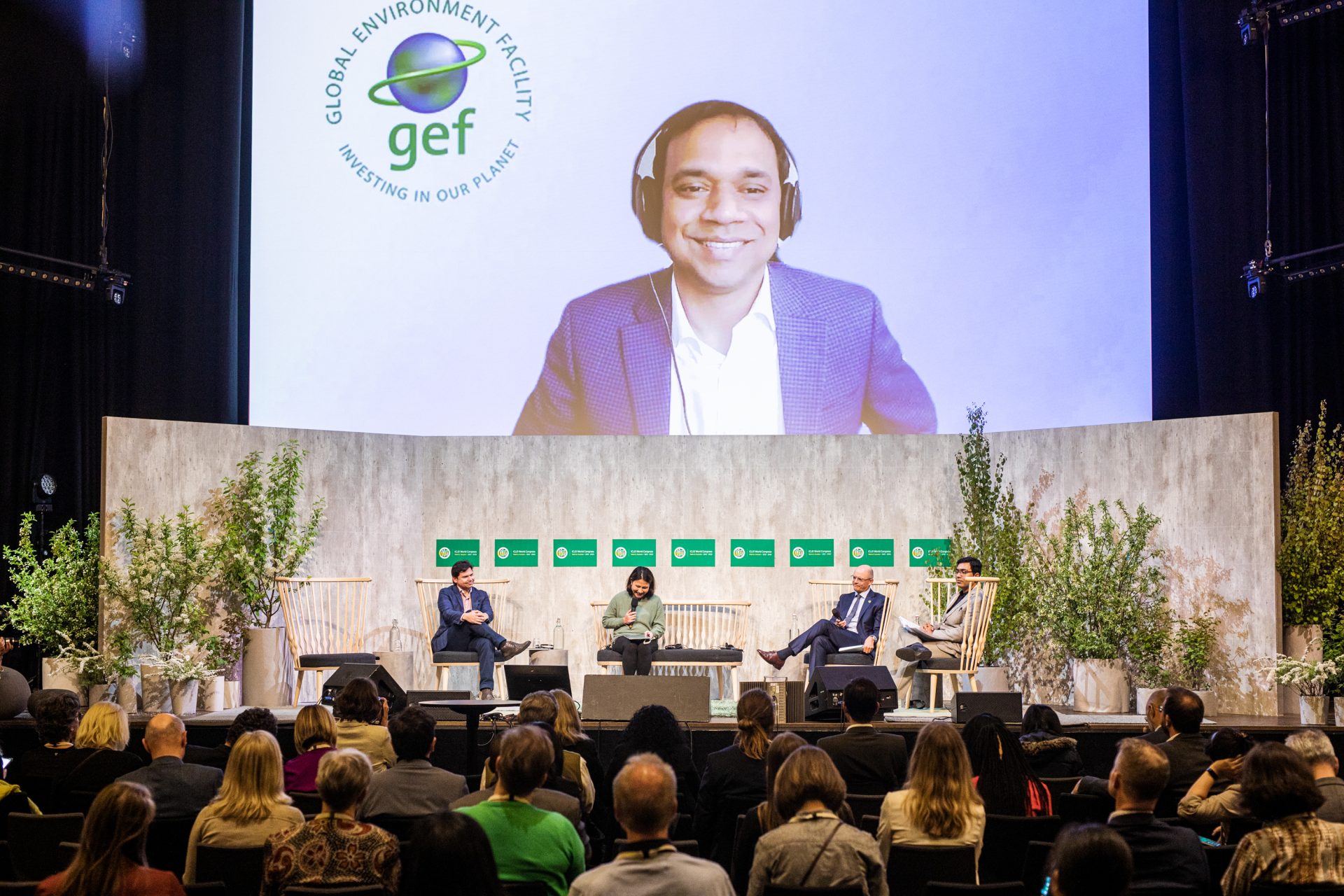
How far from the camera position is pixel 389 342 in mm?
9969

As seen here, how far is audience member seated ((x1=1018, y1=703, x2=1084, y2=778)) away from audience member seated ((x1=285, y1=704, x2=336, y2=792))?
2.52 meters

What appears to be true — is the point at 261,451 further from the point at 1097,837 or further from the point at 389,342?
the point at 1097,837

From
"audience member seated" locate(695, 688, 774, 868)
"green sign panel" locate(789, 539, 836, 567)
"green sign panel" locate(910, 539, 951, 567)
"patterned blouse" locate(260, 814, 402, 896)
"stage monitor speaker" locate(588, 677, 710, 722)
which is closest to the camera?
"patterned blouse" locate(260, 814, 402, 896)

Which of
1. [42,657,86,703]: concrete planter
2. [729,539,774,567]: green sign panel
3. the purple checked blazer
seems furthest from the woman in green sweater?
[42,657,86,703]: concrete planter

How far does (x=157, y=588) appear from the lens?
798 cm

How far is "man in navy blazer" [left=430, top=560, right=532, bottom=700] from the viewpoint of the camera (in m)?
8.54

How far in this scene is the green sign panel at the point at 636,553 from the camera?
31.6 ft

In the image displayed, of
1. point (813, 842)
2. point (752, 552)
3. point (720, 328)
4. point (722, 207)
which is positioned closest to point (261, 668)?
point (752, 552)

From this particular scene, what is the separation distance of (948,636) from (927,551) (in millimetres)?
1406

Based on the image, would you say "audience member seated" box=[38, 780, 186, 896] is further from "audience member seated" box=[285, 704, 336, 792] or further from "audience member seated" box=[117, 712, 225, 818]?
"audience member seated" box=[285, 704, 336, 792]

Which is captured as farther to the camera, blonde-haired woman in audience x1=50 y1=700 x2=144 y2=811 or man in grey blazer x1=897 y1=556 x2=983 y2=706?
man in grey blazer x1=897 y1=556 x2=983 y2=706

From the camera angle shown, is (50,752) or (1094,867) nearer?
(1094,867)

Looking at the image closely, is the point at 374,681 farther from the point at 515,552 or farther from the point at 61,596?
the point at 515,552

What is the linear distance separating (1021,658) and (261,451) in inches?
217
